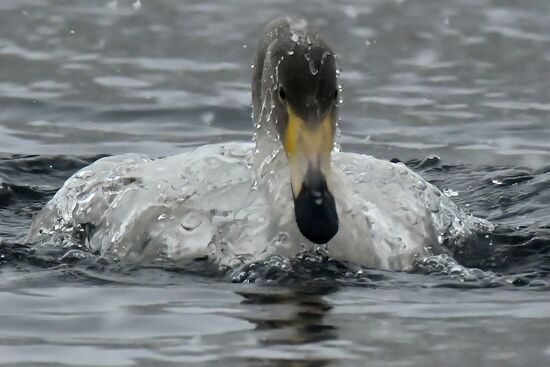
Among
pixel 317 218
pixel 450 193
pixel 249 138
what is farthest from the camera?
pixel 249 138

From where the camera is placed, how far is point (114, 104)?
14172 millimetres

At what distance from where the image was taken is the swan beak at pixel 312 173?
8.47m

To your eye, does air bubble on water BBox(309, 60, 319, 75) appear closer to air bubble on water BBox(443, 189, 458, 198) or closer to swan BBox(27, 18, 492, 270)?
swan BBox(27, 18, 492, 270)

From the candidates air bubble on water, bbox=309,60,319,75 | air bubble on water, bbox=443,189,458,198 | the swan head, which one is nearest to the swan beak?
the swan head

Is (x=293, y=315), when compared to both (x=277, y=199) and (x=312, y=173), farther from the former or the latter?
(x=277, y=199)

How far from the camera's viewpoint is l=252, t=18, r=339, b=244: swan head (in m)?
8.51

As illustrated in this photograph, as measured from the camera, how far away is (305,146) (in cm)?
888

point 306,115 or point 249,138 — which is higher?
point 306,115

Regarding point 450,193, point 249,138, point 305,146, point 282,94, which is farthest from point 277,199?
point 249,138

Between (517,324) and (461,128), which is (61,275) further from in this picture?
(461,128)

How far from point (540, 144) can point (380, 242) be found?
13.6ft

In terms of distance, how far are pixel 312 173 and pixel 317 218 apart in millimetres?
294

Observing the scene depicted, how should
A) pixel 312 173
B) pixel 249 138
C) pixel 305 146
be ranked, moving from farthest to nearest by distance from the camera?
pixel 249 138 → pixel 305 146 → pixel 312 173

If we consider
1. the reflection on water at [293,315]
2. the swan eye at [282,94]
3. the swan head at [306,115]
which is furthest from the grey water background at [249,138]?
the swan eye at [282,94]
